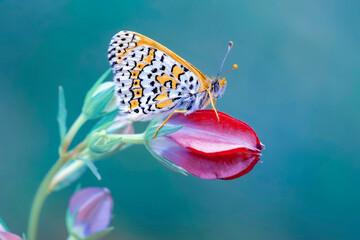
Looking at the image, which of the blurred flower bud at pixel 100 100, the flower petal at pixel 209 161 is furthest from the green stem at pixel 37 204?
the flower petal at pixel 209 161

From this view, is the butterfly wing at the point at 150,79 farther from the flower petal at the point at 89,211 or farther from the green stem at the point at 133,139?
the flower petal at the point at 89,211

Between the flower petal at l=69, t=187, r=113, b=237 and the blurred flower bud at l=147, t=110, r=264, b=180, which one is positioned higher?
the blurred flower bud at l=147, t=110, r=264, b=180

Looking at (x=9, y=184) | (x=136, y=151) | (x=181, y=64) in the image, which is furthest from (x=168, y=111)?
(x=9, y=184)

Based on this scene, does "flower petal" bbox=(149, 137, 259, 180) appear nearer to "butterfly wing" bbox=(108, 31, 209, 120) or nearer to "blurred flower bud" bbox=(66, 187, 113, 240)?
"butterfly wing" bbox=(108, 31, 209, 120)

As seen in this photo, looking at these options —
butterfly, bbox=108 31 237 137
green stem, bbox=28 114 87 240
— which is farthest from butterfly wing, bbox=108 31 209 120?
green stem, bbox=28 114 87 240

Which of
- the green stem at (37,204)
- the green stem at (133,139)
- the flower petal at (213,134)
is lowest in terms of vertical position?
the green stem at (37,204)

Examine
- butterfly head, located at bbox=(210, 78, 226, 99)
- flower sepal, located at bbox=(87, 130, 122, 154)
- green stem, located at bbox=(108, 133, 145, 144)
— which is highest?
butterfly head, located at bbox=(210, 78, 226, 99)

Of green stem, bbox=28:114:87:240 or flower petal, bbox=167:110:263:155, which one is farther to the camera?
green stem, bbox=28:114:87:240
